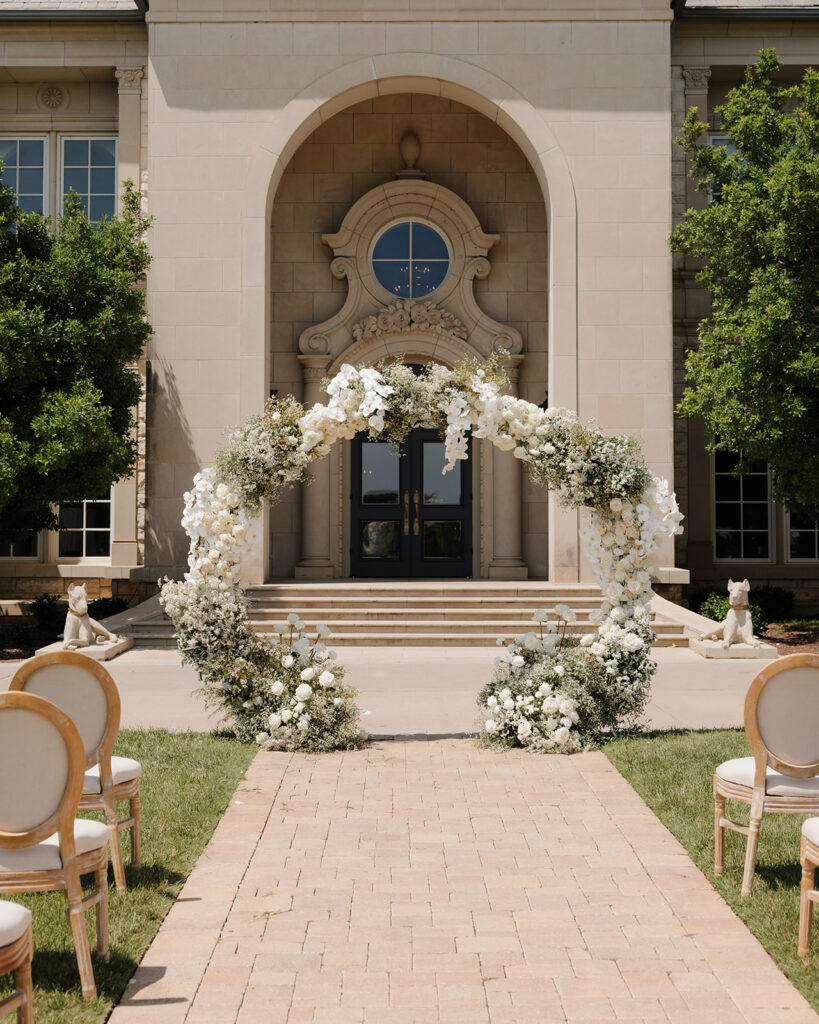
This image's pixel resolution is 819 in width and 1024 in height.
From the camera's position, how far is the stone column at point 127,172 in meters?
19.0

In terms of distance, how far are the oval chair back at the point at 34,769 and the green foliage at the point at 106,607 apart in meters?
13.5

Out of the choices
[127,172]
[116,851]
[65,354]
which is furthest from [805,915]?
[127,172]

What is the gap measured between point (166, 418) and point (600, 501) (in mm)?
10031

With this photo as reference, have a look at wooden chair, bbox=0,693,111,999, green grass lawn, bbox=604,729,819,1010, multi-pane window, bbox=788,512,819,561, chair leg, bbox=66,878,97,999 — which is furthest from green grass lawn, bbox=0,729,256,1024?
multi-pane window, bbox=788,512,819,561

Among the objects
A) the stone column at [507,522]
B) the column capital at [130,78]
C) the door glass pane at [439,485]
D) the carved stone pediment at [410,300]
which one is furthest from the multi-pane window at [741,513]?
the column capital at [130,78]

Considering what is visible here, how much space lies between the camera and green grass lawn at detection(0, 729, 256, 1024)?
427 cm

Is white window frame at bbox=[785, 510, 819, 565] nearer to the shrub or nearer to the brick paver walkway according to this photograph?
the shrub

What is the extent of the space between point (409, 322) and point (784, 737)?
15.0 m

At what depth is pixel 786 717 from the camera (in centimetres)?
536

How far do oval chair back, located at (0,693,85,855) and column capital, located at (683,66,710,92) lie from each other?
18577 millimetres

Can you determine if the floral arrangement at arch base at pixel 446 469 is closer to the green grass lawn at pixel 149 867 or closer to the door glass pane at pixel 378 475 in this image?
the green grass lawn at pixel 149 867

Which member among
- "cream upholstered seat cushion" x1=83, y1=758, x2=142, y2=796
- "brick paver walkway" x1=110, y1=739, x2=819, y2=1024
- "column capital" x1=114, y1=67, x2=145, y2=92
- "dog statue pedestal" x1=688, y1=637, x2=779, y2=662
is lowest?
"brick paver walkway" x1=110, y1=739, x2=819, y2=1024

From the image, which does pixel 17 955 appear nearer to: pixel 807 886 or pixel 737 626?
pixel 807 886

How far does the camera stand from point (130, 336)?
1616 centimetres
